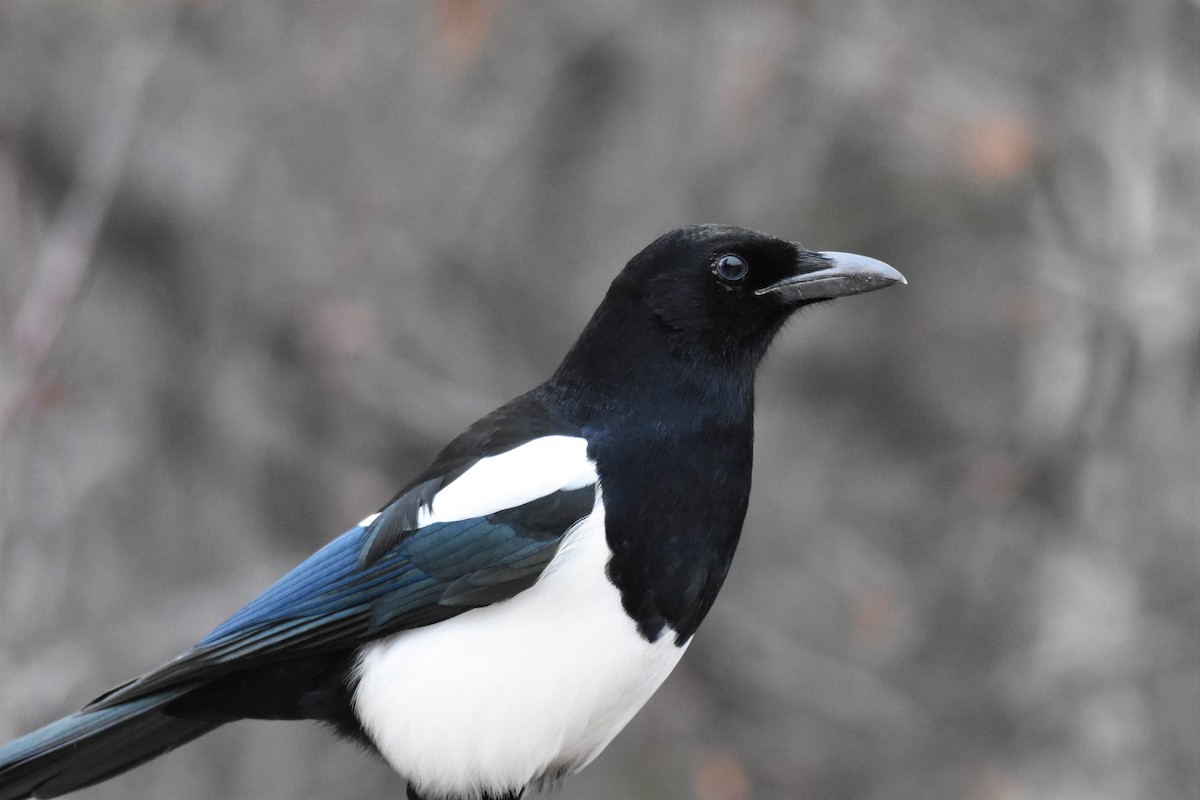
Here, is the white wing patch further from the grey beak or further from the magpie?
the grey beak

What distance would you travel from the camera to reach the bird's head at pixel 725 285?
2.11m

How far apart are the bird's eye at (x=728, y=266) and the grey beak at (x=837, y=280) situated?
41 millimetres

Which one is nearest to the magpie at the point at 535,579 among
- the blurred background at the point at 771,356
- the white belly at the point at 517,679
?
the white belly at the point at 517,679

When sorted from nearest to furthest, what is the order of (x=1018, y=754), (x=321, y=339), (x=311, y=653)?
1. (x=311, y=653)
2. (x=321, y=339)
3. (x=1018, y=754)

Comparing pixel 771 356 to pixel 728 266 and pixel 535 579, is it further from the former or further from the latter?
pixel 535 579

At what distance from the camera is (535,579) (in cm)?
194

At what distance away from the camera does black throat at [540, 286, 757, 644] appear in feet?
6.28

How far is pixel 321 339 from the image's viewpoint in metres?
3.60

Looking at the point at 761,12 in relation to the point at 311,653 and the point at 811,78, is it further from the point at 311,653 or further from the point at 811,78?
the point at 311,653

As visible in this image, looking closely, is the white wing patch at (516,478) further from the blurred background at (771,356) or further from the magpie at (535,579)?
the blurred background at (771,356)

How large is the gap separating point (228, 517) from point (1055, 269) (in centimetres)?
223

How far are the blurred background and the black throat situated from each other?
1.55 m

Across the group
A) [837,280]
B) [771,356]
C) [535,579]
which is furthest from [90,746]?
[771,356]

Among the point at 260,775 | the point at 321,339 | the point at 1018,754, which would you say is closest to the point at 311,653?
the point at 321,339
